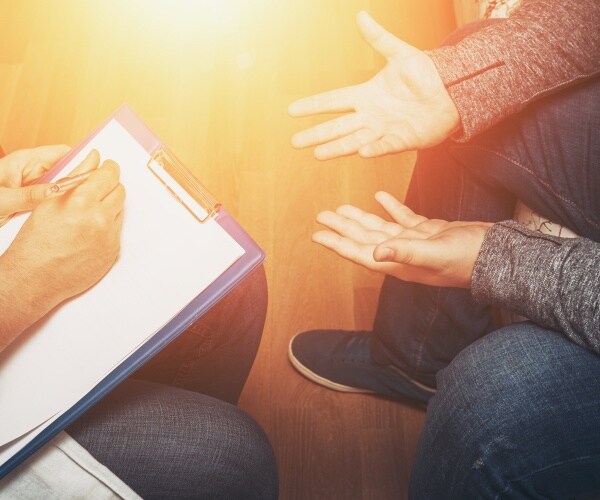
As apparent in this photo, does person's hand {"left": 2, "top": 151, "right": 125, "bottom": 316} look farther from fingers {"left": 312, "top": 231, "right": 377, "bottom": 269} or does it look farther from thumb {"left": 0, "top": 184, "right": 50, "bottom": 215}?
fingers {"left": 312, "top": 231, "right": 377, "bottom": 269}

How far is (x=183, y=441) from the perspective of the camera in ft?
2.18

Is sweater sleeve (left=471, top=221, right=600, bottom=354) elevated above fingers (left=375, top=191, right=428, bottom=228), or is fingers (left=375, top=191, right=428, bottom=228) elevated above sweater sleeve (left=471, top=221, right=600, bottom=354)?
fingers (left=375, top=191, right=428, bottom=228)

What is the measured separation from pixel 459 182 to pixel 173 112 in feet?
3.08

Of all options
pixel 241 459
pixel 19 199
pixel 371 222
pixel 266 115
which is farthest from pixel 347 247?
pixel 266 115

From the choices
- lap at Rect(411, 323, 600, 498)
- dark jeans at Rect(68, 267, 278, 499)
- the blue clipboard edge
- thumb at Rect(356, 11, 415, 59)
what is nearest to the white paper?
the blue clipboard edge

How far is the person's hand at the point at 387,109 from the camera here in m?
0.80

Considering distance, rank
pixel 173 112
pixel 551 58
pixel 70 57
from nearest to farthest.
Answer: pixel 551 58 → pixel 173 112 → pixel 70 57

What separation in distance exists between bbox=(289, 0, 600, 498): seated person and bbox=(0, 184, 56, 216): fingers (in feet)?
1.22

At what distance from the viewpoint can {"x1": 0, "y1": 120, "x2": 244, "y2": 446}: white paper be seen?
0.56 meters

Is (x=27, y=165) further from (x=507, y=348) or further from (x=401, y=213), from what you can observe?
(x=507, y=348)

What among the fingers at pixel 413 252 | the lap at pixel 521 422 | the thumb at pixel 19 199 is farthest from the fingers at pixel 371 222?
the thumb at pixel 19 199

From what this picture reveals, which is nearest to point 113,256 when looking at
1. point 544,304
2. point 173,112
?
point 544,304

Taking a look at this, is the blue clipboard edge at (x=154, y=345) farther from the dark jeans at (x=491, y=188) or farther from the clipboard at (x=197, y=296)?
the dark jeans at (x=491, y=188)

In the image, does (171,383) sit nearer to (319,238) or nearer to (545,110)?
(319,238)
